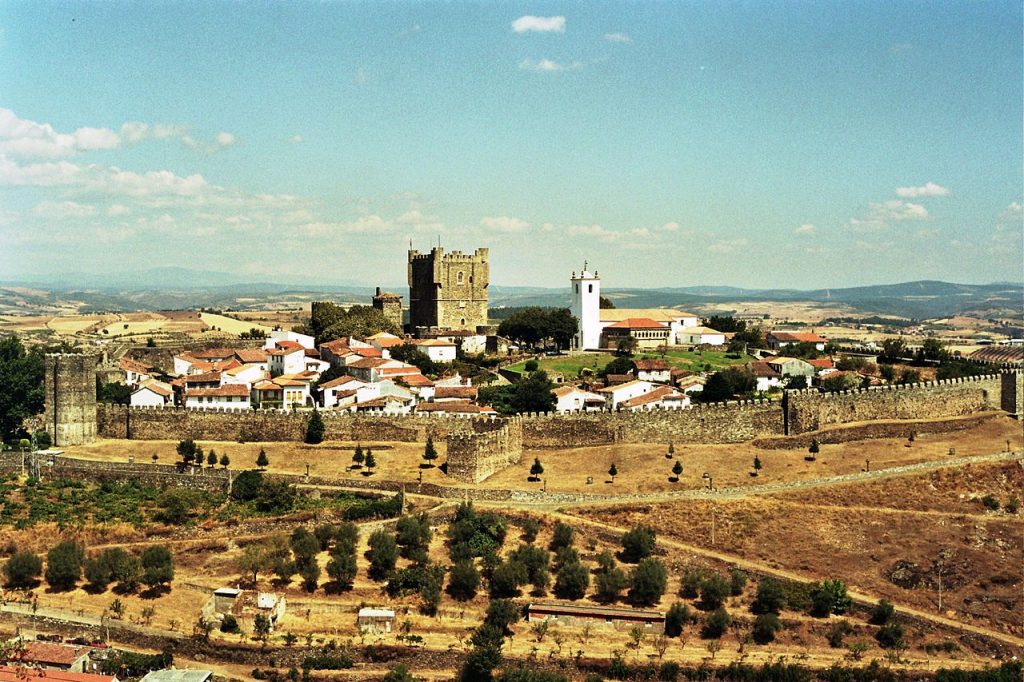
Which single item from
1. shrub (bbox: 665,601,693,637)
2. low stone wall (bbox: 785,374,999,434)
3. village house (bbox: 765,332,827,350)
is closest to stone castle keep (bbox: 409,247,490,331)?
village house (bbox: 765,332,827,350)

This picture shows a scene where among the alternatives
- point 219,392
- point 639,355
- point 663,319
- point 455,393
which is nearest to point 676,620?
point 455,393

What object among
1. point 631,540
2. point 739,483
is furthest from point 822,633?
point 739,483

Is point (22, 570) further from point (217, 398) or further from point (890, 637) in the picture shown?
point (890, 637)

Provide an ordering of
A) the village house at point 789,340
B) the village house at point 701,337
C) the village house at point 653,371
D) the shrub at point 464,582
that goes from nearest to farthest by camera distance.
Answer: the shrub at point 464,582, the village house at point 653,371, the village house at point 701,337, the village house at point 789,340

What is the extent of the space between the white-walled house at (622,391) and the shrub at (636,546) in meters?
11.4

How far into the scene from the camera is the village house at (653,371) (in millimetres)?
51812

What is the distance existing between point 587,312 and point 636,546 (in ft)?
103

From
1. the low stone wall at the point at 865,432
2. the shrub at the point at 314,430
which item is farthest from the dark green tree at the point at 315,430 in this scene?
the low stone wall at the point at 865,432

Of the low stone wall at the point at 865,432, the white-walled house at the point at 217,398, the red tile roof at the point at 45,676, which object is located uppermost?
the white-walled house at the point at 217,398

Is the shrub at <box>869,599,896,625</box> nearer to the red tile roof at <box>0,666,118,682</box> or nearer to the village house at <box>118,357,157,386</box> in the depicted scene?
the red tile roof at <box>0,666,118,682</box>

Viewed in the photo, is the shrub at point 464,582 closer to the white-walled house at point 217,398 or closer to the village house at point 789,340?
the white-walled house at point 217,398

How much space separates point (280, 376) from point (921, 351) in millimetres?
35836

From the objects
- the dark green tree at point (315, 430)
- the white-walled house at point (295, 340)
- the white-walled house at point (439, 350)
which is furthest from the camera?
the white-walled house at point (295, 340)

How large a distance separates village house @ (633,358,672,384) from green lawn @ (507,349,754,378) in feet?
7.35
